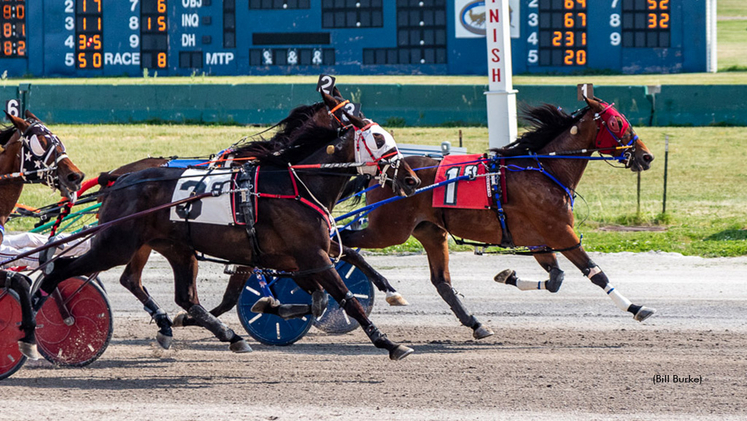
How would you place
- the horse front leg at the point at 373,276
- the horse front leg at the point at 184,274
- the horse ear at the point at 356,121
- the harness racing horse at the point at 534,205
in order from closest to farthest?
the horse ear at the point at 356,121 < the horse front leg at the point at 184,274 < the harness racing horse at the point at 534,205 < the horse front leg at the point at 373,276

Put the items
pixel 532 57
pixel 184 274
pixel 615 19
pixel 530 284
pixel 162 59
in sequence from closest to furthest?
pixel 184 274
pixel 530 284
pixel 615 19
pixel 162 59
pixel 532 57

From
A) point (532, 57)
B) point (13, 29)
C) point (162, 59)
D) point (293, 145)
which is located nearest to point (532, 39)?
point (532, 57)

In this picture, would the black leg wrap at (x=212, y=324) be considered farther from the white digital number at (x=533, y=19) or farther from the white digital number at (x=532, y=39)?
the white digital number at (x=533, y=19)

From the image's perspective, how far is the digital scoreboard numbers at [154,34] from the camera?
2705 cm

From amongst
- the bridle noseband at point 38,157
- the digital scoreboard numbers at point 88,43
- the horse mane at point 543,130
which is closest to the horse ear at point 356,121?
the horse mane at point 543,130

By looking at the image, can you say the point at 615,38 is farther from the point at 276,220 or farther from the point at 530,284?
the point at 276,220

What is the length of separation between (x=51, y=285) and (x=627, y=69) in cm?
2410

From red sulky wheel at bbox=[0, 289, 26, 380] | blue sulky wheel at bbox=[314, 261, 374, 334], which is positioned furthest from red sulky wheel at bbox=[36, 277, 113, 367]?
blue sulky wheel at bbox=[314, 261, 374, 334]

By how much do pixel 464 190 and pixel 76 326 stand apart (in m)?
3.36

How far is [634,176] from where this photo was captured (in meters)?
18.9

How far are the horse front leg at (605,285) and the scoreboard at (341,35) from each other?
19.2 m

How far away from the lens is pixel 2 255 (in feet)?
24.0

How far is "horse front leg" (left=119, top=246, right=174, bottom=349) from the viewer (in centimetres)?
757

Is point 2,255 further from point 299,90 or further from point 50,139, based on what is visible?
point 299,90
